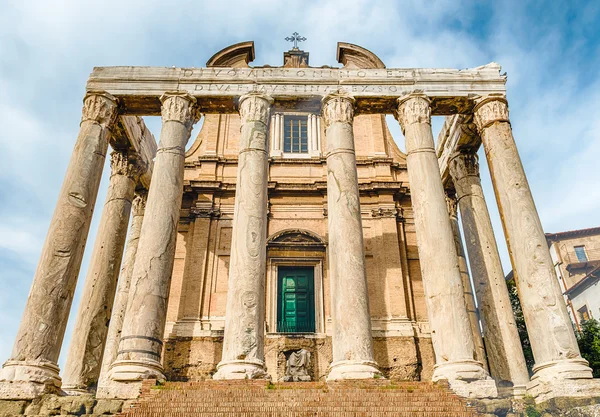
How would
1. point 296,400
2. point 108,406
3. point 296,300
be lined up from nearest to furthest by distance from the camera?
1. point 296,400
2. point 108,406
3. point 296,300

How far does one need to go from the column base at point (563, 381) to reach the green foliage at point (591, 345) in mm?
10442

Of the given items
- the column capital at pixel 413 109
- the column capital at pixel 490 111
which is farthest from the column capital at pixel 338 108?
the column capital at pixel 490 111

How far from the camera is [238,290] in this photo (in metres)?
12.7

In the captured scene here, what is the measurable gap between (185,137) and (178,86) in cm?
193

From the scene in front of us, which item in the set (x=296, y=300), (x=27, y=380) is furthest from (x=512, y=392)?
(x=27, y=380)

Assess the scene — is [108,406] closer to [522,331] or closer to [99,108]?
[99,108]

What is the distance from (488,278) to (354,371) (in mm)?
7298

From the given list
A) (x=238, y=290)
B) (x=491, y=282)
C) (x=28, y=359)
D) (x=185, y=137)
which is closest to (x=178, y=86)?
(x=185, y=137)

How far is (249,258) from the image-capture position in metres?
13.1

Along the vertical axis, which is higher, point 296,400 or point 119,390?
point 119,390

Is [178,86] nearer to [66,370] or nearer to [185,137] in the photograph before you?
[185,137]

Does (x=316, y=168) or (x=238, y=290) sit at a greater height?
(x=316, y=168)

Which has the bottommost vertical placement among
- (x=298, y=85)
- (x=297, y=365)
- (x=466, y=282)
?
(x=297, y=365)

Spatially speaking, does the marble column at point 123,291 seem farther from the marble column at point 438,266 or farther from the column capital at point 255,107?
the marble column at point 438,266
